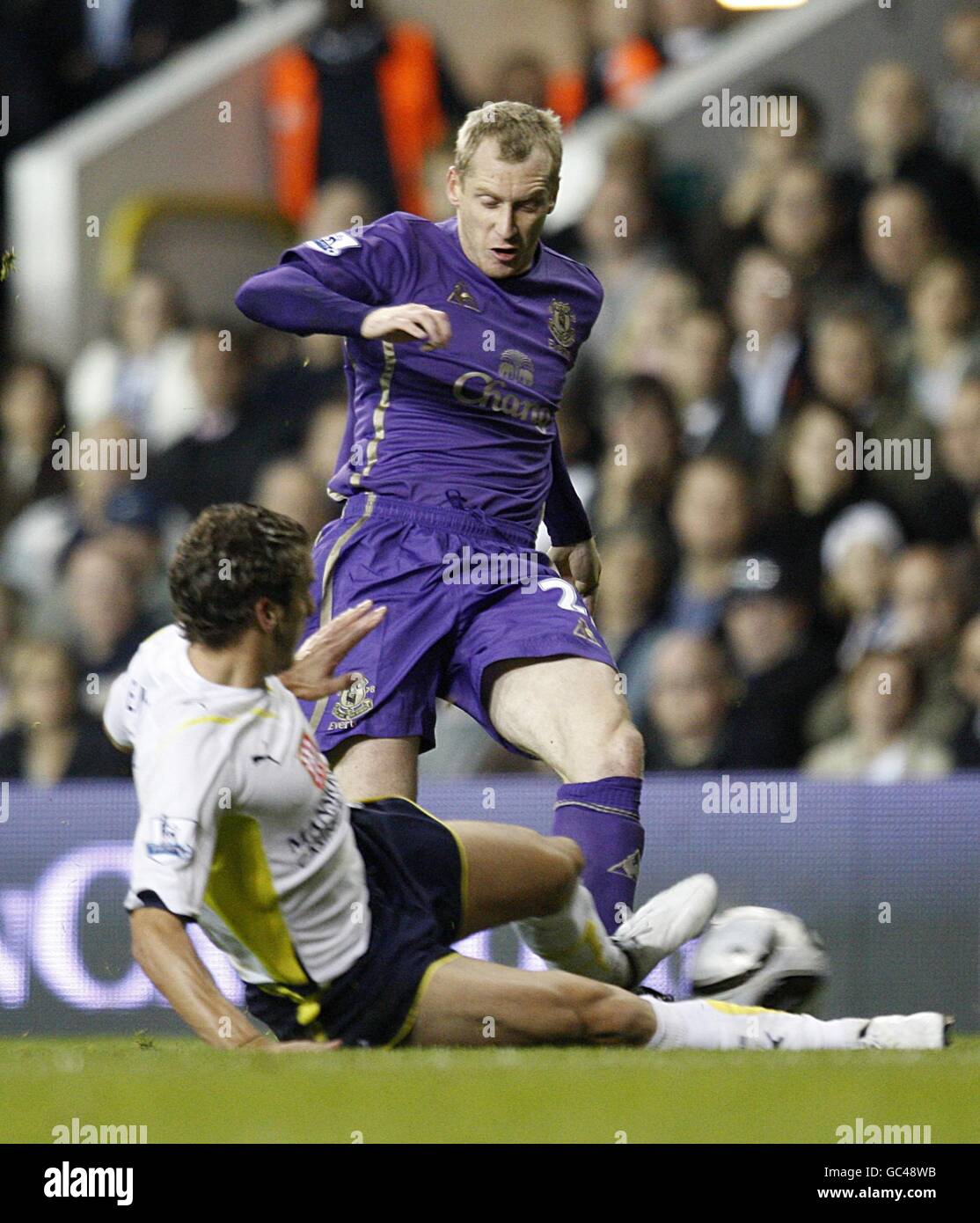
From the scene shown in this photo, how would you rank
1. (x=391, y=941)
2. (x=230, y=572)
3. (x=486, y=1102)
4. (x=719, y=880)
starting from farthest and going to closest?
(x=719, y=880) → (x=391, y=941) → (x=230, y=572) → (x=486, y=1102)

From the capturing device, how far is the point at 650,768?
6.91 meters

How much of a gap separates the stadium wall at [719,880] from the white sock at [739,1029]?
7.14ft

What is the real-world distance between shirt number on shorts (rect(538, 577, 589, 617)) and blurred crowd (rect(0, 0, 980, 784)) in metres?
2.30

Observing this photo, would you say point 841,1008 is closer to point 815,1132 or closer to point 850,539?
point 850,539

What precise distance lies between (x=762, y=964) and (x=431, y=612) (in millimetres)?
1078

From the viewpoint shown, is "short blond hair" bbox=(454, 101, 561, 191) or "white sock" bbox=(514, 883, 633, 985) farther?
"short blond hair" bbox=(454, 101, 561, 191)

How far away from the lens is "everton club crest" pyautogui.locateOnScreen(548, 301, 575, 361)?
15.4 ft

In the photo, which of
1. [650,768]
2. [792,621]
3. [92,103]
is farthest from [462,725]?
[92,103]

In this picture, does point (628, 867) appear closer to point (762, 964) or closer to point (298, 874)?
point (762, 964)

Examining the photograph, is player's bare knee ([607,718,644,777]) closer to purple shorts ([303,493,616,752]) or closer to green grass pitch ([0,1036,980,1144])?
purple shorts ([303,493,616,752])

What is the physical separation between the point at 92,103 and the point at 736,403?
3.23 metres

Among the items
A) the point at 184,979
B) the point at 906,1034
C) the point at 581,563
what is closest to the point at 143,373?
the point at 581,563

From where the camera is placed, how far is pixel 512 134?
4.40 metres

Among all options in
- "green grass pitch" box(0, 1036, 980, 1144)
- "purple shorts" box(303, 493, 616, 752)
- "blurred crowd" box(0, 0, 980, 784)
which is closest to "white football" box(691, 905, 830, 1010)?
"purple shorts" box(303, 493, 616, 752)
